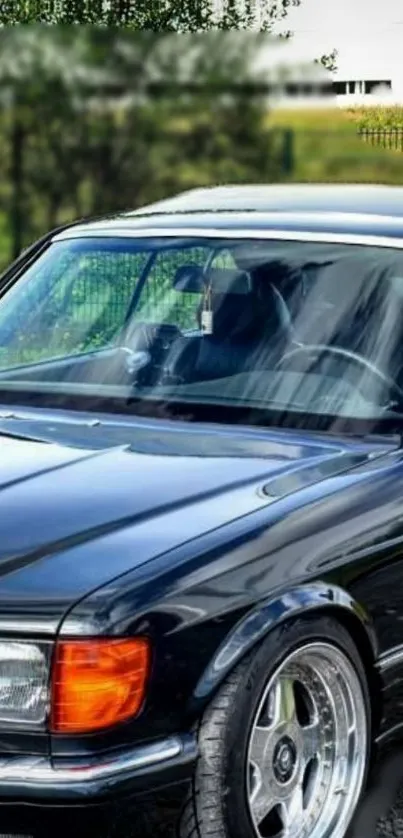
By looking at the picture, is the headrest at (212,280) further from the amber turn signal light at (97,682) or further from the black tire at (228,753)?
the amber turn signal light at (97,682)

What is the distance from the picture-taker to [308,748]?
12.2 feet

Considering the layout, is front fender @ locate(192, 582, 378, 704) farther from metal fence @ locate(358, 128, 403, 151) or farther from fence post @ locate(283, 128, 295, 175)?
metal fence @ locate(358, 128, 403, 151)

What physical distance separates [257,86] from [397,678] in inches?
584

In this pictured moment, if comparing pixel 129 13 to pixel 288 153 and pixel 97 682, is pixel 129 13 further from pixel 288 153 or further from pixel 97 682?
pixel 97 682

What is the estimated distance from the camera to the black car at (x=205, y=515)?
124 inches

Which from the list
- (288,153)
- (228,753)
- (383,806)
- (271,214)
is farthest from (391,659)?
(288,153)

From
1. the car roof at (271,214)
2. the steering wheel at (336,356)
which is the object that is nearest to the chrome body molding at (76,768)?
the steering wheel at (336,356)

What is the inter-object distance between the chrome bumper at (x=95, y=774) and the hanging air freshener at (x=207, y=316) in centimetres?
169

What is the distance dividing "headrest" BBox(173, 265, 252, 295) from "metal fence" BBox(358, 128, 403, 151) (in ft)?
64.9

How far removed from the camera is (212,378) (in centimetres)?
452

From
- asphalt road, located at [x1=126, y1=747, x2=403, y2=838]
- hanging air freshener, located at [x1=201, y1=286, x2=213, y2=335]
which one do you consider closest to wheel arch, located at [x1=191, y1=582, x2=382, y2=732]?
asphalt road, located at [x1=126, y1=747, x2=403, y2=838]

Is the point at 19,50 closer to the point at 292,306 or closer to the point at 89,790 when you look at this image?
the point at 292,306

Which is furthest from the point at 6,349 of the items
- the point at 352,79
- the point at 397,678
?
the point at 352,79

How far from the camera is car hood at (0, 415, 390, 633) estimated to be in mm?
3246
